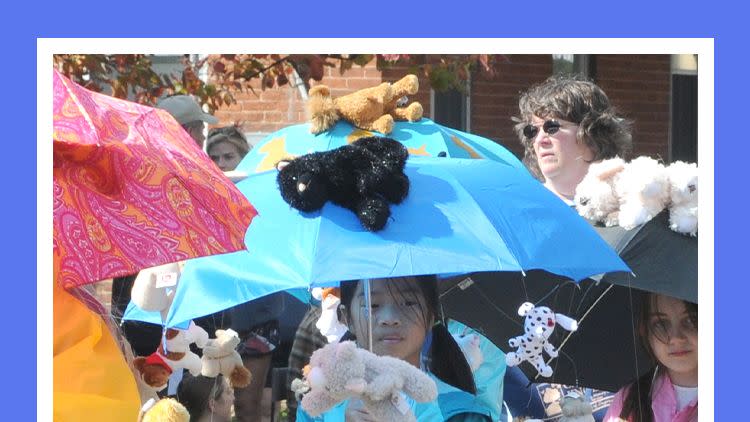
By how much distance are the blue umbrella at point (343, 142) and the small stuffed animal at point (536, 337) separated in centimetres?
71

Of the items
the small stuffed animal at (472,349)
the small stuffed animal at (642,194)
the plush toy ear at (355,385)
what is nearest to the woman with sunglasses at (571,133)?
the small stuffed animal at (642,194)

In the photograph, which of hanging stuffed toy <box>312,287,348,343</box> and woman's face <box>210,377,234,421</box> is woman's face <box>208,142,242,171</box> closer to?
hanging stuffed toy <box>312,287,348,343</box>

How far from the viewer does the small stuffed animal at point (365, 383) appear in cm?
315

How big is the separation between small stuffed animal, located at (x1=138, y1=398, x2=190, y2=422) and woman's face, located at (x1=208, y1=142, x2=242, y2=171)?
78.1 inches

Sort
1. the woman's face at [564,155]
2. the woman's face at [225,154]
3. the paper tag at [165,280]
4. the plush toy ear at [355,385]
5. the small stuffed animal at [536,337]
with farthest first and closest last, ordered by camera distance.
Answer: the woman's face at [225,154], the woman's face at [564,155], the small stuffed animal at [536,337], the paper tag at [165,280], the plush toy ear at [355,385]

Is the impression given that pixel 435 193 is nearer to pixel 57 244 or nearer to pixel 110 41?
pixel 110 41

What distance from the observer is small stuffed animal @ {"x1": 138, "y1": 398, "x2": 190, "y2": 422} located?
3520 millimetres

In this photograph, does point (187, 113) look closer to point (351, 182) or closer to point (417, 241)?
point (351, 182)

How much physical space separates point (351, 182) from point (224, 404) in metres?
1.25

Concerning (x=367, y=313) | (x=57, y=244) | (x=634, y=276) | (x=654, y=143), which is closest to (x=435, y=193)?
(x=367, y=313)

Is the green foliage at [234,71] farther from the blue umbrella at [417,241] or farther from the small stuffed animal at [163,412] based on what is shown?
the small stuffed animal at [163,412]

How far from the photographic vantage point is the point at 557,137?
4758 millimetres

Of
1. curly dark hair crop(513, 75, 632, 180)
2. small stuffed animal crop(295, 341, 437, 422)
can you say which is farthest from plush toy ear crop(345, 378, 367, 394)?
curly dark hair crop(513, 75, 632, 180)

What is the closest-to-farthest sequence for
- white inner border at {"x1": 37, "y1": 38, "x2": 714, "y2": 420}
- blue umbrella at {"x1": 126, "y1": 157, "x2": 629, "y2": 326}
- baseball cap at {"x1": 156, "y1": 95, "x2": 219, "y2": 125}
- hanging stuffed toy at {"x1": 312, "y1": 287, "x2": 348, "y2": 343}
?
white inner border at {"x1": 37, "y1": 38, "x2": 714, "y2": 420} < blue umbrella at {"x1": 126, "y1": 157, "x2": 629, "y2": 326} < hanging stuffed toy at {"x1": 312, "y1": 287, "x2": 348, "y2": 343} < baseball cap at {"x1": 156, "y1": 95, "x2": 219, "y2": 125}
